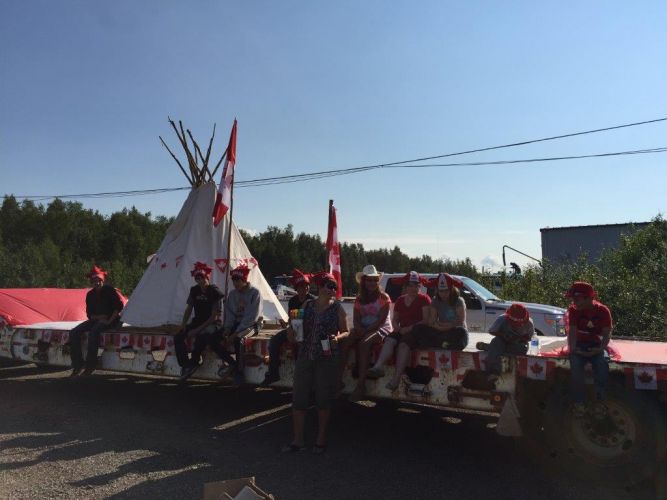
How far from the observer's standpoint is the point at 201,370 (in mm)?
7598

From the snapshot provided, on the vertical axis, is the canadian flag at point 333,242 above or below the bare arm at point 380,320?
above

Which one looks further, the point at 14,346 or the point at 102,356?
the point at 14,346

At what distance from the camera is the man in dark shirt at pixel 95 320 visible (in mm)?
8344

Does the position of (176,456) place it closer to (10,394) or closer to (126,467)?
(126,467)

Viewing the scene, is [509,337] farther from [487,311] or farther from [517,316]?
[487,311]

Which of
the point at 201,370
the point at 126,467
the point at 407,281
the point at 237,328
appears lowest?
the point at 126,467

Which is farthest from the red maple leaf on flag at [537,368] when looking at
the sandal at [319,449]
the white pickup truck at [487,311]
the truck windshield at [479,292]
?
the truck windshield at [479,292]

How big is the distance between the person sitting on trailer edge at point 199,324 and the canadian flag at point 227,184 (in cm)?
141

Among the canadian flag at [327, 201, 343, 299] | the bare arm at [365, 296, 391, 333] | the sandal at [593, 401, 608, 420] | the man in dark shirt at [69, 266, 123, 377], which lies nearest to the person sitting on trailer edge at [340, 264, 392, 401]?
the bare arm at [365, 296, 391, 333]

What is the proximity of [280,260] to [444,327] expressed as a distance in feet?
163

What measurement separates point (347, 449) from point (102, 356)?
4.44m

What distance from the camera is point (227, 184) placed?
351 inches

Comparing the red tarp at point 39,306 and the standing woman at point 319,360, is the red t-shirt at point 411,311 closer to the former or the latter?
the standing woman at point 319,360

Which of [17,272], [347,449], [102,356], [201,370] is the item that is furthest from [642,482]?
[17,272]
